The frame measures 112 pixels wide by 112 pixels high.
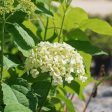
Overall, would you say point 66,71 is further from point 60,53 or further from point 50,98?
point 50,98

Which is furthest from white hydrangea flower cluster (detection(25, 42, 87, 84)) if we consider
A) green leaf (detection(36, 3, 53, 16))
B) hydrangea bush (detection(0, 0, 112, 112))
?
green leaf (detection(36, 3, 53, 16))

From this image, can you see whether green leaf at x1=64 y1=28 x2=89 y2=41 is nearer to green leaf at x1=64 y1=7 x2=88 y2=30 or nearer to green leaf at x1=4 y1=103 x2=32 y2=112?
green leaf at x1=64 y1=7 x2=88 y2=30

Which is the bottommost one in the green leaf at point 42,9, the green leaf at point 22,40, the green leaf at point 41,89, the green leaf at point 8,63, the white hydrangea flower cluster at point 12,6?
the green leaf at point 41,89

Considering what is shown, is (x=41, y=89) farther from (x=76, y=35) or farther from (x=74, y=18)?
(x=74, y=18)

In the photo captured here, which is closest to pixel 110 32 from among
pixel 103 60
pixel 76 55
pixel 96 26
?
pixel 96 26

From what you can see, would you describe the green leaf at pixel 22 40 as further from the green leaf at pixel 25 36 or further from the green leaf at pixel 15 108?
the green leaf at pixel 15 108

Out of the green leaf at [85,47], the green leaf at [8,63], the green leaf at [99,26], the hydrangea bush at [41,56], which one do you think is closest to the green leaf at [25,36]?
the hydrangea bush at [41,56]

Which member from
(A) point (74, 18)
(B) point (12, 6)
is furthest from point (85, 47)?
(B) point (12, 6)
